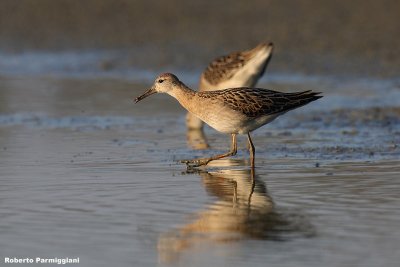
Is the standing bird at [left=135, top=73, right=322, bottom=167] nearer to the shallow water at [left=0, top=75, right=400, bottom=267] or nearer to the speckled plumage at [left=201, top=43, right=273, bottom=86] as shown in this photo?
the shallow water at [left=0, top=75, right=400, bottom=267]

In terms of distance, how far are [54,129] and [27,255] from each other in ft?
22.6

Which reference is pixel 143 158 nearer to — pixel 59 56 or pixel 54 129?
pixel 54 129

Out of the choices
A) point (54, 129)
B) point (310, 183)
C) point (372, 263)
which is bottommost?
point (372, 263)

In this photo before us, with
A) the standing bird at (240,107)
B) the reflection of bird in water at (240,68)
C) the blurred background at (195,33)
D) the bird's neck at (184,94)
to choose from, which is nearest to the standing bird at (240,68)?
the reflection of bird in water at (240,68)

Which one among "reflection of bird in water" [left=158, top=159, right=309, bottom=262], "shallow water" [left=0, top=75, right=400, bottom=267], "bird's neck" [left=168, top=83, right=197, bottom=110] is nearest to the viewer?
"shallow water" [left=0, top=75, right=400, bottom=267]

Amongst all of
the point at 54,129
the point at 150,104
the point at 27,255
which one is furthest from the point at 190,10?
the point at 27,255

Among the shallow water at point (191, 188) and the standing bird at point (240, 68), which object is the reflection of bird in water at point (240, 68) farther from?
the shallow water at point (191, 188)

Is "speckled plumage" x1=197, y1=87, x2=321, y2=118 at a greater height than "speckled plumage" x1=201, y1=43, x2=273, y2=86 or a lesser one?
lesser

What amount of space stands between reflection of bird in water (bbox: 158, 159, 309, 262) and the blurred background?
8822 millimetres

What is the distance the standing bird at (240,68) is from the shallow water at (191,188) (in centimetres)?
78

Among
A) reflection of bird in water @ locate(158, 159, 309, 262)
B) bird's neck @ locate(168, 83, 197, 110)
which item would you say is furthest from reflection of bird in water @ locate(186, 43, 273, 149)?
reflection of bird in water @ locate(158, 159, 309, 262)

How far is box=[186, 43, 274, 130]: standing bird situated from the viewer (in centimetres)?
1516

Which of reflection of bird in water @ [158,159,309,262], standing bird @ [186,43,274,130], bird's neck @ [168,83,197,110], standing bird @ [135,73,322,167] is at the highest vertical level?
standing bird @ [186,43,274,130]

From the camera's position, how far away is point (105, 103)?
1661cm
